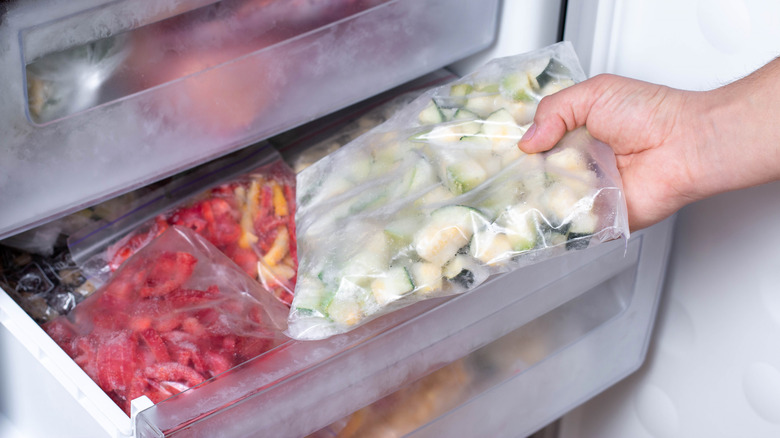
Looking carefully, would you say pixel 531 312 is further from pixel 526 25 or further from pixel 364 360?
pixel 526 25

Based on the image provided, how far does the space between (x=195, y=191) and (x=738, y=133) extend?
66cm

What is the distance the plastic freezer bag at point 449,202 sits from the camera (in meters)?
0.66

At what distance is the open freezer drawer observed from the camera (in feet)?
2.08

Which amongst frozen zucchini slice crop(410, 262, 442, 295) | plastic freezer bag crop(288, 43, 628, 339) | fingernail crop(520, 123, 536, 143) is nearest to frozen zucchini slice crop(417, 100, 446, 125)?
plastic freezer bag crop(288, 43, 628, 339)

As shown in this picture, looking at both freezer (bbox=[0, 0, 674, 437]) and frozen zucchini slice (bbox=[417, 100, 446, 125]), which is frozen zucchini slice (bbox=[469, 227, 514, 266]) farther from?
frozen zucchini slice (bbox=[417, 100, 446, 125])

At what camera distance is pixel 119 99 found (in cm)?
71

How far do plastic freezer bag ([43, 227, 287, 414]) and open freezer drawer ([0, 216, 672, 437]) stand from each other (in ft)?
0.14

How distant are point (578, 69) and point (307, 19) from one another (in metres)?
0.30

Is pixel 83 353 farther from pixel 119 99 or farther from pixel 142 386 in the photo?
pixel 119 99

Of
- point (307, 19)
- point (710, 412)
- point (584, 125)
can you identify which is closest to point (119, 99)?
point (307, 19)

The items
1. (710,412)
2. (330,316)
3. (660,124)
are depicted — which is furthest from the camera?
(710,412)

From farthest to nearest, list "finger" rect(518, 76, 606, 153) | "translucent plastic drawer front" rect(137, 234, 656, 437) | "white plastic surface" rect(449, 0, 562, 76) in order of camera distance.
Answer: "white plastic surface" rect(449, 0, 562, 76) → "finger" rect(518, 76, 606, 153) → "translucent plastic drawer front" rect(137, 234, 656, 437)

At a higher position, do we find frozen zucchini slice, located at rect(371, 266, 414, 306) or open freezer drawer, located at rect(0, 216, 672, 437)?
frozen zucchini slice, located at rect(371, 266, 414, 306)

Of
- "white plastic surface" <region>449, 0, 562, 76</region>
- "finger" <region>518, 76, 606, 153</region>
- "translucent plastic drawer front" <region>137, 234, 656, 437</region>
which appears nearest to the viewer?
"translucent plastic drawer front" <region>137, 234, 656, 437</region>
